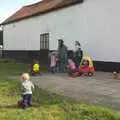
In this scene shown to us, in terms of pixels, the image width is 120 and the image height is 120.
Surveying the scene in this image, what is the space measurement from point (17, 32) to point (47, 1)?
4961mm

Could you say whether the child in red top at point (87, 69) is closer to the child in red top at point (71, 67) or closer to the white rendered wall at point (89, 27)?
the child in red top at point (71, 67)

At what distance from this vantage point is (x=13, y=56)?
40750 mm

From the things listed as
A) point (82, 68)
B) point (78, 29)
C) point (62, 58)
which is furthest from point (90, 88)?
point (78, 29)

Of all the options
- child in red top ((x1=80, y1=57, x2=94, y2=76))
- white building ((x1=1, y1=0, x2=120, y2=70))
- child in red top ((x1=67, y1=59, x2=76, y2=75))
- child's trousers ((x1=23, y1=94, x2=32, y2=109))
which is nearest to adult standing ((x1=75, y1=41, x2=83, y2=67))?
white building ((x1=1, y1=0, x2=120, y2=70))

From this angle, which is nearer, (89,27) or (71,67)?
(71,67)

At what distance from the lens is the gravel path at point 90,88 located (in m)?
13.1

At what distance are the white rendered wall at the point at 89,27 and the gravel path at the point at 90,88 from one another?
9.82ft

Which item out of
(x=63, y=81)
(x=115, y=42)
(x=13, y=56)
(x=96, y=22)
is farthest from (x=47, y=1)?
(x=63, y=81)

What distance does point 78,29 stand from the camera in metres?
26.2

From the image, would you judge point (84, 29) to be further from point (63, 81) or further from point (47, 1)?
point (47, 1)

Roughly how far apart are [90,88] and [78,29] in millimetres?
10502


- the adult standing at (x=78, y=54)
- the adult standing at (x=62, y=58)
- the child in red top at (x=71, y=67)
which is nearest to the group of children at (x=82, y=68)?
the child in red top at (x=71, y=67)

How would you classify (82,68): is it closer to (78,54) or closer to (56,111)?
(78,54)

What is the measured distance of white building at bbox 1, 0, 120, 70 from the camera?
896 inches
